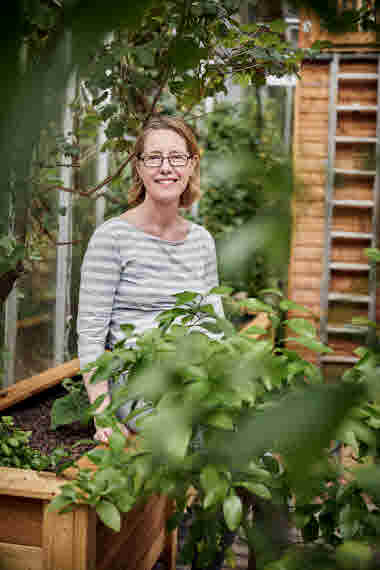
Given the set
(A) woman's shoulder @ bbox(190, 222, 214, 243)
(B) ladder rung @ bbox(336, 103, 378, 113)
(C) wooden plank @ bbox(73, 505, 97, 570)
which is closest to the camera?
(C) wooden plank @ bbox(73, 505, 97, 570)

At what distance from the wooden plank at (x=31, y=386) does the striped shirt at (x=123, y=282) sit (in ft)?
0.99

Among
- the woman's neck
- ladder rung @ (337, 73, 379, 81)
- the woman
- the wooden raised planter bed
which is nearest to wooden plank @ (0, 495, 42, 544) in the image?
the wooden raised planter bed

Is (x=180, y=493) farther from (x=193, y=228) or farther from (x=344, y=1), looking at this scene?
(x=193, y=228)

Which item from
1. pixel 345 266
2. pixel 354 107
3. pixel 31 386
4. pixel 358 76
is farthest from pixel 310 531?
pixel 358 76

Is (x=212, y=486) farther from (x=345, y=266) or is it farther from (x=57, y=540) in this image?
(x=345, y=266)

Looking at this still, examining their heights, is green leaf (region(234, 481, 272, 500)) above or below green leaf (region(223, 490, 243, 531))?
above

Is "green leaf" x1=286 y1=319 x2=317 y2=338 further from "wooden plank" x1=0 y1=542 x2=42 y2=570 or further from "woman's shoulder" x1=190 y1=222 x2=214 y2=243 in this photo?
"woman's shoulder" x1=190 y1=222 x2=214 y2=243

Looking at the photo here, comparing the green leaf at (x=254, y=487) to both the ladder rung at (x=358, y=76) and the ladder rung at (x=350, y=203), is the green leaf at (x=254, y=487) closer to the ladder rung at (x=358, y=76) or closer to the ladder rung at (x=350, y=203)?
the ladder rung at (x=350, y=203)

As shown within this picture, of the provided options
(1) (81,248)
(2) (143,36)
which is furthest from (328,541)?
(1) (81,248)

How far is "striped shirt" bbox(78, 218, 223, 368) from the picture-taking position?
1.66 meters

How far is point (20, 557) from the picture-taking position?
1255 mm

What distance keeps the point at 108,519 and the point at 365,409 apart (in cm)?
51

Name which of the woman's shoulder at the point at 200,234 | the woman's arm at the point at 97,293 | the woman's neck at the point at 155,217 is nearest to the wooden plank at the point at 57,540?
the woman's arm at the point at 97,293

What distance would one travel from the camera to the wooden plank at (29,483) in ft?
3.99
